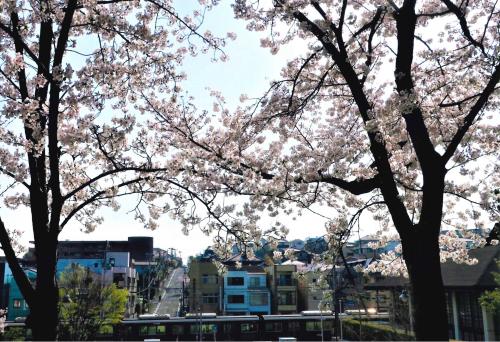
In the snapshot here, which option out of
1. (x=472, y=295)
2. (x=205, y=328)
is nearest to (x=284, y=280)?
(x=205, y=328)

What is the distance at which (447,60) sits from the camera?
725 cm

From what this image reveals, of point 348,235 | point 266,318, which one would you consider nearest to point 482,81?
point 348,235

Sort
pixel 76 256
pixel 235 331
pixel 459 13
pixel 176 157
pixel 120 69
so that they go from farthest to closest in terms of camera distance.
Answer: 1. pixel 76 256
2. pixel 235 331
3. pixel 176 157
4. pixel 120 69
5. pixel 459 13

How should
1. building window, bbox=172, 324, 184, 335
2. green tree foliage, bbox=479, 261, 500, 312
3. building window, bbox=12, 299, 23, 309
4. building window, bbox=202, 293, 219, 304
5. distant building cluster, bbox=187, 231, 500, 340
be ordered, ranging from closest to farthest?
distant building cluster, bbox=187, 231, 500, 340, green tree foliage, bbox=479, 261, 500, 312, building window, bbox=172, 324, 184, 335, building window, bbox=12, 299, 23, 309, building window, bbox=202, 293, 219, 304

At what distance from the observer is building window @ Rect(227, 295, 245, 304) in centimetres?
4866

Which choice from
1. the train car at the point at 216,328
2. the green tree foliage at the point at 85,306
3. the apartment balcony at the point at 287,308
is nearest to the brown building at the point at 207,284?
the apartment balcony at the point at 287,308

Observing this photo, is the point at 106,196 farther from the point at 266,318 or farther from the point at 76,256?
the point at 76,256

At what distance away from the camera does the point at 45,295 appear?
543 centimetres

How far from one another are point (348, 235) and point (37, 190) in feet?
14.2

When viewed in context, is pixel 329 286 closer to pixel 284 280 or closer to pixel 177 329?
pixel 177 329

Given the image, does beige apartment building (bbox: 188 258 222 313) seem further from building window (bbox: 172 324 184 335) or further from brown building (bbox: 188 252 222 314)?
building window (bbox: 172 324 184 335)

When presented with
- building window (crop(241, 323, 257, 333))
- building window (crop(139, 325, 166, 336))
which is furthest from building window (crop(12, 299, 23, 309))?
building window (crop(241, 323, 257, 333))

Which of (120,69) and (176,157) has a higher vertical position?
(120,69)

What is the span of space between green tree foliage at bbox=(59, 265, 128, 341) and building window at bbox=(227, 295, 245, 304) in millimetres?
21549
